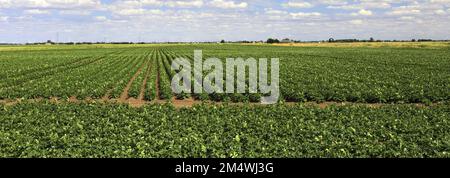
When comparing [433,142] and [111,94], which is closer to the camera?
[433,142]

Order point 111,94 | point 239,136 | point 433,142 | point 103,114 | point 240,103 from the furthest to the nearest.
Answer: point 111,94
point 240,103
point 103,114
point 239,136
point 433,142

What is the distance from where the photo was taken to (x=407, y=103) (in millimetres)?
21219

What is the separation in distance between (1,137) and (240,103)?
1124cm

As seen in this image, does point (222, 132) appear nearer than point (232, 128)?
Yes

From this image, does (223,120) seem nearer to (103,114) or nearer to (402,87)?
(103,114)
